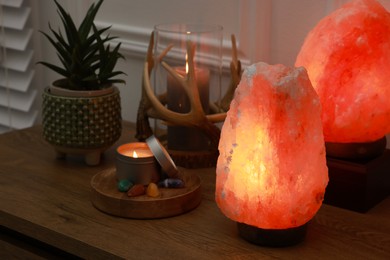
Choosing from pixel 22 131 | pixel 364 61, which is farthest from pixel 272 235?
pixel 22 131

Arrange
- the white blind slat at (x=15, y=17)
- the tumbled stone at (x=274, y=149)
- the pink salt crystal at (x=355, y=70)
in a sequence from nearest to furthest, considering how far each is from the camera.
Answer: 1. the tumbled stone at (x=274, y=149)
2. the pink salt crystal at (x=355, y=70)
3. the white blind slat at (x=15, y=17)

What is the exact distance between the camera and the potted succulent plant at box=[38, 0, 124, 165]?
1.25 m

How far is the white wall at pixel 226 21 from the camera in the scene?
1.32 metres

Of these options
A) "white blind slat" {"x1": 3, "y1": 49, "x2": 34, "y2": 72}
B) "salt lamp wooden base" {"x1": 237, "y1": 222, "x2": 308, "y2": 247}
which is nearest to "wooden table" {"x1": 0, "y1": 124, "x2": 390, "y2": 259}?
"salt lamp wooden base" {"x1": 237, "y1": 222, "x2": 308, "y2": 247}

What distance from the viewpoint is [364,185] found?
3.46 feet

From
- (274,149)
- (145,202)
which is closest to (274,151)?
(274,149)

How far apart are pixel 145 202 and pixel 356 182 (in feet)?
1.11

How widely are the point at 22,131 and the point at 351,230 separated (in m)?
0.82

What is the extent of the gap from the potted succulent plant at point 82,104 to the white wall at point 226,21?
0.90 feet

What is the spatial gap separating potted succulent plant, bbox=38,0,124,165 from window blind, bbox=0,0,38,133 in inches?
24.1

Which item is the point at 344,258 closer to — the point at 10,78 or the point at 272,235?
the point at 272,235

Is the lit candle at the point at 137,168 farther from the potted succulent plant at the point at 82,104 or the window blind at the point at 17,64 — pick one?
the window blind at the point at 17,64

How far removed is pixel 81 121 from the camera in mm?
1253

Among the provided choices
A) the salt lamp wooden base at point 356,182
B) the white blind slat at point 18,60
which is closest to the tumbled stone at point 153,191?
the salt lamp wooden base at point 356,182
